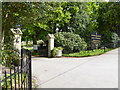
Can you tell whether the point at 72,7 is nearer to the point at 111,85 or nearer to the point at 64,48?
the point at 64,48

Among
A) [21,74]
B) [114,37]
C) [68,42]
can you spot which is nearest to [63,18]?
[68,42]

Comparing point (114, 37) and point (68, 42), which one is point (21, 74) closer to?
point (68, 42)

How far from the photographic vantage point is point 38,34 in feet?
53.7

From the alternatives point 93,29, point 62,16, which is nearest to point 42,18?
point 62,16

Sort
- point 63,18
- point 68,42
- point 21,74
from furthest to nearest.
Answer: point 63,18
point 68,42
point 21,74

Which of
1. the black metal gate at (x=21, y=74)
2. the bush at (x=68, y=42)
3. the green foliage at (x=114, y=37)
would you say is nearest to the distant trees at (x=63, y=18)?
the green foliage at (x=114, y=37)

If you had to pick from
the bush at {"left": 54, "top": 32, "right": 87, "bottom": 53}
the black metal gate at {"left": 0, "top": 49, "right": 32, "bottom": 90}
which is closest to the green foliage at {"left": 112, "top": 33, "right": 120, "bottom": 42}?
the bush at {"left": 54, "top": 32, "right": 87, "bottom": 53}

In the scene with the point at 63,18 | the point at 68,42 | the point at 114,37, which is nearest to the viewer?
the point at 68,42

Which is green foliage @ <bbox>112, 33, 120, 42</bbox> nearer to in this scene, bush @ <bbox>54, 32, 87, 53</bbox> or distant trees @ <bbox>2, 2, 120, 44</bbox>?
distant trees @ <bbox>2, 2, 120, 44</bbox>

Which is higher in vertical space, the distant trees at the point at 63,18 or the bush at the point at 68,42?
the distant trees at the point at 63,18

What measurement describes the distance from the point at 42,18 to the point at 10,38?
1.81m

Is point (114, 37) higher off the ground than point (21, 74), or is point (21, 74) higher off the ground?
point (114, 37)

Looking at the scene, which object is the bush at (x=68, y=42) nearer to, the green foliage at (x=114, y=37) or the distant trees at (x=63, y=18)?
the distant trees at (x=63, y=18)

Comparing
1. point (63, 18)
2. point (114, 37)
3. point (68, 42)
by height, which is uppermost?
point (63, 18)
